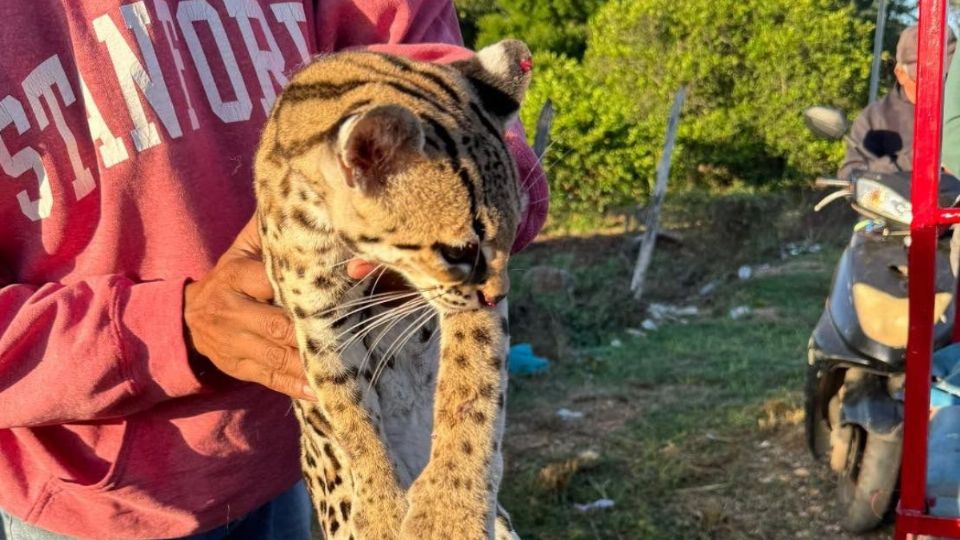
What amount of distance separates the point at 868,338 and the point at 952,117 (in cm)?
113

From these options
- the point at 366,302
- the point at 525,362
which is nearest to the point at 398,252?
the point at 366,302

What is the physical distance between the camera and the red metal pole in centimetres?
284

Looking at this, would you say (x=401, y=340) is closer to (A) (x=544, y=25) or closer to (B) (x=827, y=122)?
(B) (x=827, y=122)

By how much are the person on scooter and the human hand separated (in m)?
4.65

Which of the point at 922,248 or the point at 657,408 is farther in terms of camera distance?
the point at 657,408

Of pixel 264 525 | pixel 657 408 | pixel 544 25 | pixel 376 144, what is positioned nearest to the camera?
pixel 376 144

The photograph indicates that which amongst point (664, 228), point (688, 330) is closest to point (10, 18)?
point (688, 330)

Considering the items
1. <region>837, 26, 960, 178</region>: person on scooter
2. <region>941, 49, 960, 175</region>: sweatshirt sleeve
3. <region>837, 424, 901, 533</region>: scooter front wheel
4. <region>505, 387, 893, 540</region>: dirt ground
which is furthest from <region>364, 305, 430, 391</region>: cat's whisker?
<region>837, 26, 960, 178</region>: person on scooter

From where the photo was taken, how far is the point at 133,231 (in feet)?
6.35

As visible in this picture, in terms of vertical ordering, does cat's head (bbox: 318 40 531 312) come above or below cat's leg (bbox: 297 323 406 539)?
above

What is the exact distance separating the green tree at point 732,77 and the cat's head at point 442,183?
13269mm

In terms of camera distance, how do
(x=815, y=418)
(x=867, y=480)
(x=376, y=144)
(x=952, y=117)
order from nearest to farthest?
(x=376, y=144)
(x=952, y=117)
(x=867, y=480)
(x=815, y=418)

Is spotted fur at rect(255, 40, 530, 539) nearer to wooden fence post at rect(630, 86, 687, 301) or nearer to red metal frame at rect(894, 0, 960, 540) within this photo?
red metal frame at rect(894, 0, 960, 540)

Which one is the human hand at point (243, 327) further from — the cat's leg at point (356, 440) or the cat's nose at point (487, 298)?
the cat's nose at point (487, 298)
